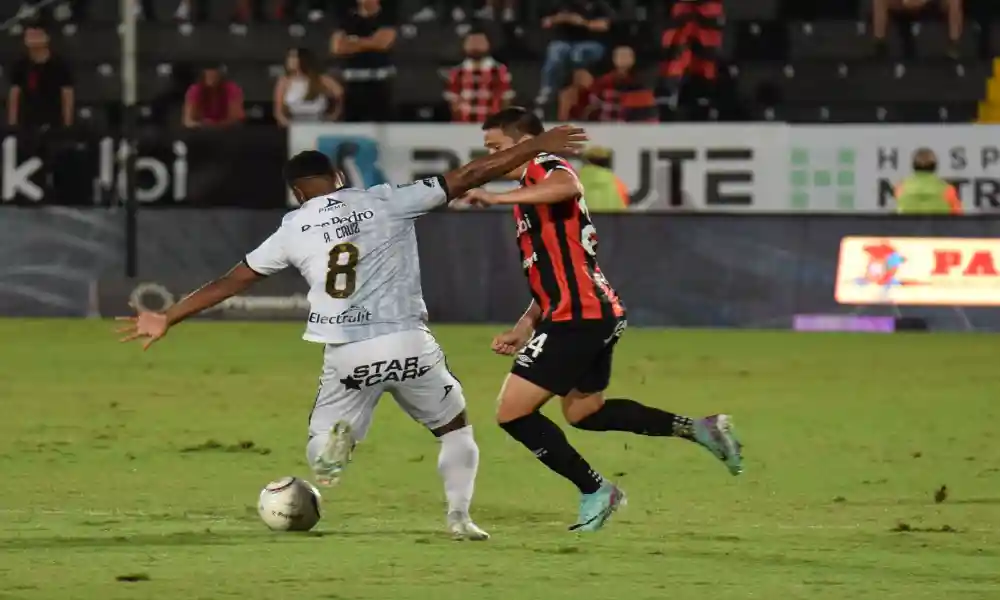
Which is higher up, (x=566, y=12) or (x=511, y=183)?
(x=566, y=12)

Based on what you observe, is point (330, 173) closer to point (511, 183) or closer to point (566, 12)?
point (511, 183)

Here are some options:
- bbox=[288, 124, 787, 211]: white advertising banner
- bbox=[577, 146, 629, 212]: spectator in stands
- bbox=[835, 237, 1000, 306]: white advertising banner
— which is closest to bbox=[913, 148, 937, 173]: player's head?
bbox=[835, 237, 1000, 306]: white advertising banner

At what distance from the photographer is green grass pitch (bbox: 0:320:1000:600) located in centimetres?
758

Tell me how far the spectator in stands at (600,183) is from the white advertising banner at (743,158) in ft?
1.09

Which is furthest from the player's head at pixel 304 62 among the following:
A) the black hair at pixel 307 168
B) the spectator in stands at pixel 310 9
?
the black hair at pixel 307 168

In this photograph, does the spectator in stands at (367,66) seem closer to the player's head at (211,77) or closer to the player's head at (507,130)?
the player's head at (211,77)

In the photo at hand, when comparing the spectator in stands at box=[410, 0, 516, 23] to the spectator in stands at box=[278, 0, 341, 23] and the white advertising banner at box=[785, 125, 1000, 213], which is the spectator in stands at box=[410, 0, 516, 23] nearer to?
A: the spectator in stands at box=[278, 0, 341, 23]

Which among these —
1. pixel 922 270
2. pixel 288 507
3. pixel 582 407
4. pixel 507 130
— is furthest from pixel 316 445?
pixel 922 270

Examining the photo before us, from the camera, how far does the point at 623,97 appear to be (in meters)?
22.1

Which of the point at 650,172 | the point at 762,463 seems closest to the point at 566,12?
the point at 650,172

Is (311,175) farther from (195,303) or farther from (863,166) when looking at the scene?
(863,166)

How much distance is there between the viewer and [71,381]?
15.8m

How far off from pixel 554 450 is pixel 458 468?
20.2 inches

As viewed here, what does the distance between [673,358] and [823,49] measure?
8146mm
